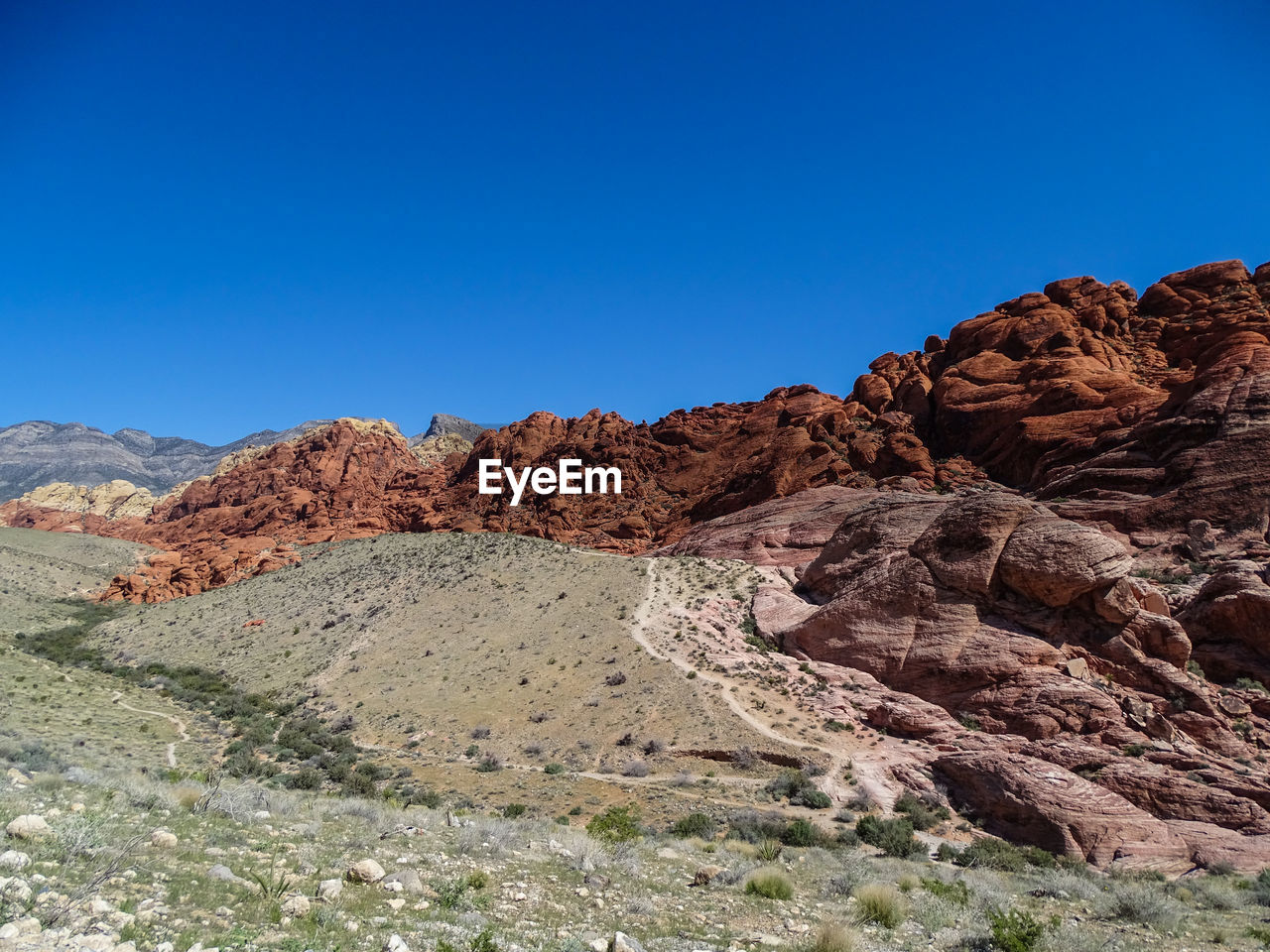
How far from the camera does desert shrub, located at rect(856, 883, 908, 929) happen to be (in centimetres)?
898

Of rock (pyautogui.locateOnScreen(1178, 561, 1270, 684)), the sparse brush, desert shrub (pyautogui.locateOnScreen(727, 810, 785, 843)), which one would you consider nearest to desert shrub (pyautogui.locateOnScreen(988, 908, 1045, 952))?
the sparse brush

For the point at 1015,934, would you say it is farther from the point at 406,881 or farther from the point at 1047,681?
the point at 1047,681

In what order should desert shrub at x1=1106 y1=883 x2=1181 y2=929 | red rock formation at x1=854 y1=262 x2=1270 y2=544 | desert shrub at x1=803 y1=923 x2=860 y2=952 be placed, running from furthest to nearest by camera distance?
red rock formation at x1=854 y1=262 x2=1270 y2=544 → desert shrub at x1=1106 y1=883 x2=1181 y2=929 → desert shrub at x1=803 y1=923 x2=860 y2=952

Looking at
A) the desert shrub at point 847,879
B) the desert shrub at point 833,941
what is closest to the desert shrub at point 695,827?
the desert shrub at point 847,879

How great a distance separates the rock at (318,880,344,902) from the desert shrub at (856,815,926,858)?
12354 millimetres

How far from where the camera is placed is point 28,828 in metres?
6.73

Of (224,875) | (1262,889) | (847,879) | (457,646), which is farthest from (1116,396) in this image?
(224,875)

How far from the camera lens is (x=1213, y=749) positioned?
18.2m

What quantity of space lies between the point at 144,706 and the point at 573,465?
5136cm

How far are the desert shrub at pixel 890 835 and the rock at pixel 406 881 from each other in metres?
11.3

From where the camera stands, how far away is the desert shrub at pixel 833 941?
7.58 metres

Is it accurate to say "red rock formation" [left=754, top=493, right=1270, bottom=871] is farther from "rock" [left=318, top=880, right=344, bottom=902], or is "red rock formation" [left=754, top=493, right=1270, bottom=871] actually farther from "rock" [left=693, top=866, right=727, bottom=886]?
"rock" [left=318, top=880, right=344, bottom=902]

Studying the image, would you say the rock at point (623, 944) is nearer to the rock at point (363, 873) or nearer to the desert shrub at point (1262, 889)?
the rock at point (363, 873)

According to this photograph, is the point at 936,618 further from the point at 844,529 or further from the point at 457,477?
the point at 457,477
